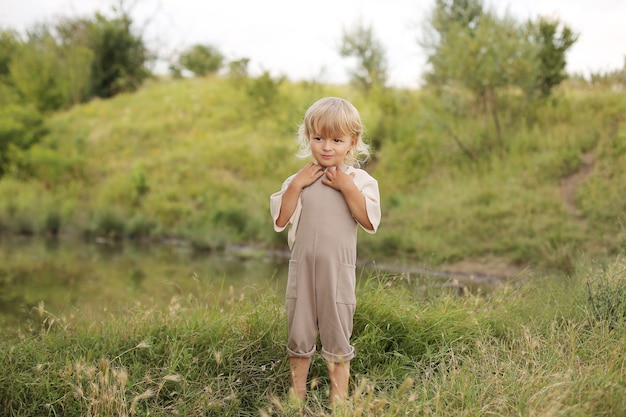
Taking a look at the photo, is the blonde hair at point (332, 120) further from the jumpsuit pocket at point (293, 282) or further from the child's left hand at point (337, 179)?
the jumpsuit pocket at point (293, 282)

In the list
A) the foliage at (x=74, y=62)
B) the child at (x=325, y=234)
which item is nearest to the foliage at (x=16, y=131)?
the foliage at (x=74, y=62)

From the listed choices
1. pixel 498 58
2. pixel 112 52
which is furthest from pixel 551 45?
pixel 112 52

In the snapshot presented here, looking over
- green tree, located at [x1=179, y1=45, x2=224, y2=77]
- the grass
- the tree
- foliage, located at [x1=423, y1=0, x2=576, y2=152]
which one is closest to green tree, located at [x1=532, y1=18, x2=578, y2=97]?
foliage, located at [x1=423, y1=0, x2=576, y2=152]

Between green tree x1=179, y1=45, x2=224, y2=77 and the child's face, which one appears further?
green tree x1=179, y1=45, x2=224, y2=77

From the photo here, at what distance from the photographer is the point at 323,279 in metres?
3.90

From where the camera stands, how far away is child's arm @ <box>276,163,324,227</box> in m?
3.98

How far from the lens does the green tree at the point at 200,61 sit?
3384 centimetres

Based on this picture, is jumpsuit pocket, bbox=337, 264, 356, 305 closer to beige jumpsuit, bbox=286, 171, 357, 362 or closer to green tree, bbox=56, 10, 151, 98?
beige jumpsuit, bbox=286, 171, 357, 362

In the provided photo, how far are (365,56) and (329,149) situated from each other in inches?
844

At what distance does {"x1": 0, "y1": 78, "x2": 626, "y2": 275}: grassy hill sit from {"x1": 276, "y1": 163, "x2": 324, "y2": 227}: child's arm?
8932 mm

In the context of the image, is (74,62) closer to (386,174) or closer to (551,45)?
(386,174)

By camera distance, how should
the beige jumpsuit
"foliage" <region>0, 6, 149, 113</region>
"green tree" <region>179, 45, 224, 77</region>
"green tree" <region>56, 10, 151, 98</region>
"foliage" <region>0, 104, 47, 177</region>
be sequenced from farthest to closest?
1. "green tree" <region>179, 45, 224, 77</region>
2. "green tree" <region>56, 10, 151, 98</region>
3. "foliage" <region>0, 6, 149, 113</region>
4. "foliage" <region>0, 104, 47, 177</region>
5. the beige jumpsuit

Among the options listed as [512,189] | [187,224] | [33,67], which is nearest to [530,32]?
[512,189]

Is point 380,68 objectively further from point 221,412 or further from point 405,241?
point 221,412
